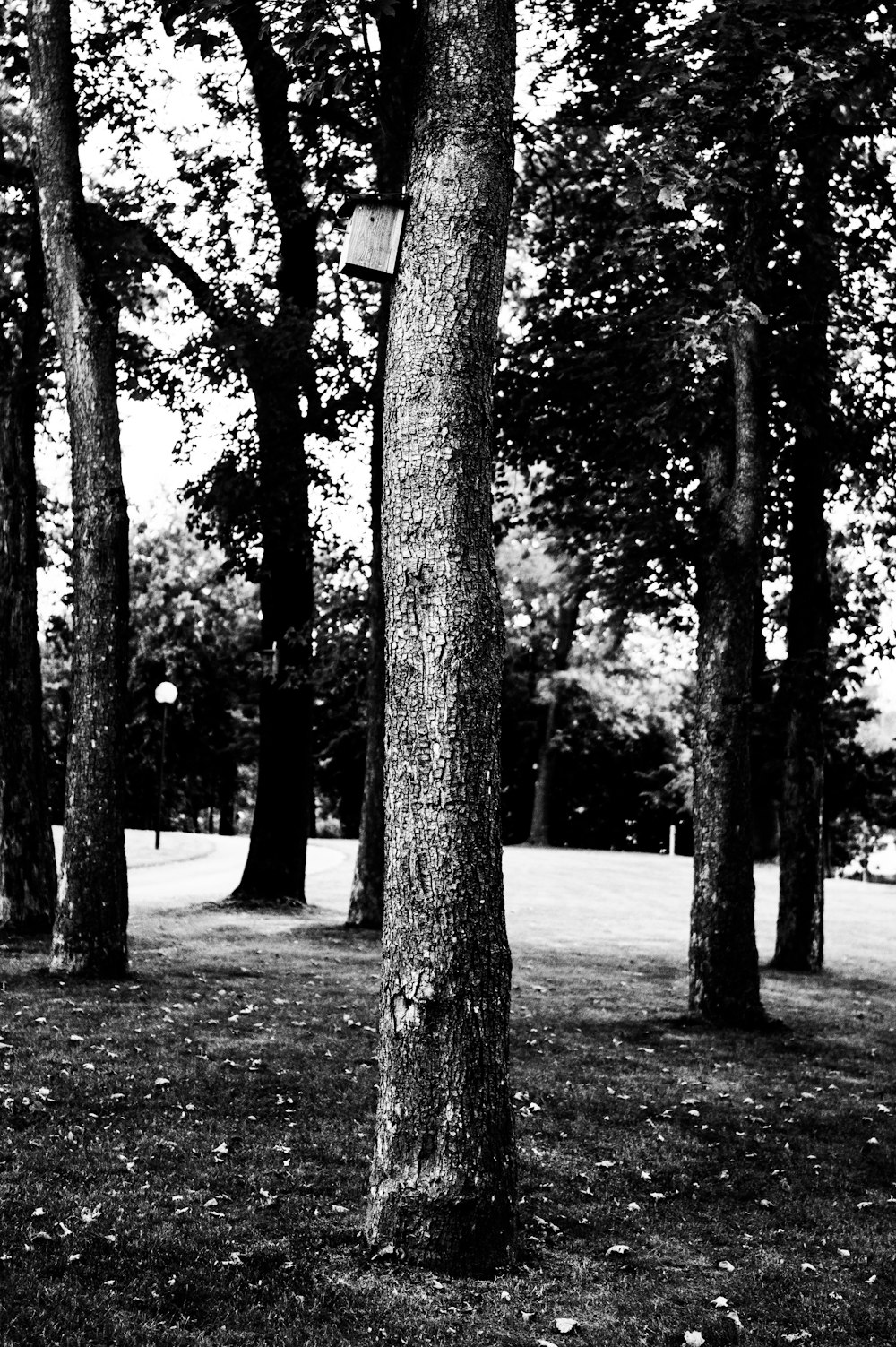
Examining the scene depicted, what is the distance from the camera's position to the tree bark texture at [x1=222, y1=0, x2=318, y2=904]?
16531mm

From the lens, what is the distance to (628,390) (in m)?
11.6

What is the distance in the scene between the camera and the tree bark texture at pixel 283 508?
54.2 ft

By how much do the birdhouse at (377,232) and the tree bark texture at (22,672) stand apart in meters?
9.53

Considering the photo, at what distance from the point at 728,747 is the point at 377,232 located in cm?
677

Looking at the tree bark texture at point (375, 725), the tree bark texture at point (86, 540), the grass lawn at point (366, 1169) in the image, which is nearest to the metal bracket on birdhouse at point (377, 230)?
the grass lawn at point (366, 1169)

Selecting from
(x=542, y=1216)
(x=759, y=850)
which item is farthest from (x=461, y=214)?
(x=759, y=850)

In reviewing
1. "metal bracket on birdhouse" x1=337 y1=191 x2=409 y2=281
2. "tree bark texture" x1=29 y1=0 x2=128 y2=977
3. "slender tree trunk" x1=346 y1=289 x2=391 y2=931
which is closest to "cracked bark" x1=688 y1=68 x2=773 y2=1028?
"tree bark texture" x1=29 y1=0 x2=128 y2=977

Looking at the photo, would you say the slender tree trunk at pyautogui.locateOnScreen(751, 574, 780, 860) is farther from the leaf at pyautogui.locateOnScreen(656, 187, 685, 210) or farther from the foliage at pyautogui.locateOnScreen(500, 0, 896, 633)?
the leaf at pyautogui.locateOnScreen(656, 187, 685, 210)

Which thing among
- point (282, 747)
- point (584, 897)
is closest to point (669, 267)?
point (282, 747)

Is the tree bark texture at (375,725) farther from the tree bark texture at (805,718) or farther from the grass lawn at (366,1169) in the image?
the tree bark texture at (805,718)

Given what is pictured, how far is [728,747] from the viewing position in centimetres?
1112

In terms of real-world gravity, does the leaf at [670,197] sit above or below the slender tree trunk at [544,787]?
above

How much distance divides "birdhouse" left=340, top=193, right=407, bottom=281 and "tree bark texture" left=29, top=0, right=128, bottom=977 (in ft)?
21.0

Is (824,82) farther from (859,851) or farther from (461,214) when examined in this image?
(859,851)
